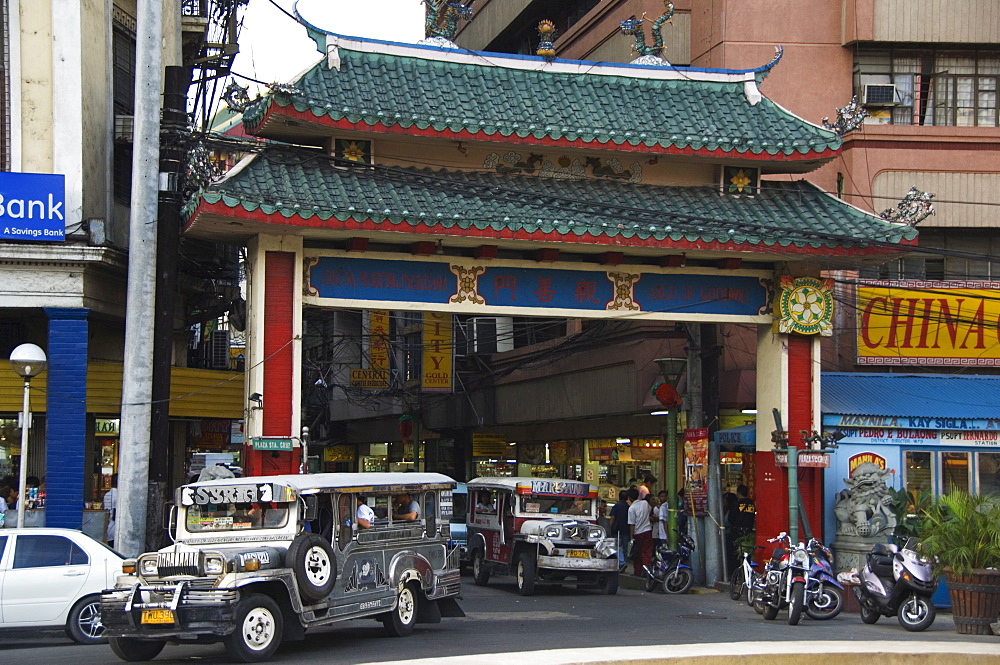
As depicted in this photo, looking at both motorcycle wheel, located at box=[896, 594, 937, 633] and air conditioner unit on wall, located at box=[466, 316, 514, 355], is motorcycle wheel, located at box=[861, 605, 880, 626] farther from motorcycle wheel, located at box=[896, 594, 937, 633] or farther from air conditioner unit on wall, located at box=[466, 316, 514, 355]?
air conditioner unit on wall, located at box=[466, 316, 514, 355]

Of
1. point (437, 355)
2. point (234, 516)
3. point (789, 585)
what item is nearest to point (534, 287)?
point (789, 585)

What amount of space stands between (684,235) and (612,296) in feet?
5.76

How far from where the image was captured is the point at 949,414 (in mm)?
21984

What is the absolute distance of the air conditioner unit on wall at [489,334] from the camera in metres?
36.4

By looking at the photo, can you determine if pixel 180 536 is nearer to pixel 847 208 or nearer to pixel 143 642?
pixel 143 642

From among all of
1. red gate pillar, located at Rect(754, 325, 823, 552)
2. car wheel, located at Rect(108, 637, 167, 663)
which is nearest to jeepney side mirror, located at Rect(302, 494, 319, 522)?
car wheel, located at Rect(108, 637, 167, 663)

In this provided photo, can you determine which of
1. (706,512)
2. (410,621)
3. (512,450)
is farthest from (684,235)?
(512,450)

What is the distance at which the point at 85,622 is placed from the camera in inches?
622

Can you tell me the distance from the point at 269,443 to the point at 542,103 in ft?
25.7

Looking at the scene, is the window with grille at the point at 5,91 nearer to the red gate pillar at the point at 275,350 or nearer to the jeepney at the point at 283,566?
the red gate pillar at the point at 275,350

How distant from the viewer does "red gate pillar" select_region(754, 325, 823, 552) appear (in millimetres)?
21734

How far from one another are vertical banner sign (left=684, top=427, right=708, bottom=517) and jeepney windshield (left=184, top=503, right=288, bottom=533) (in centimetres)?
1035

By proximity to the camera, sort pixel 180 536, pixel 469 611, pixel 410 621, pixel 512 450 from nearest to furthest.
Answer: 1. pixel 180 536
2. pixel 410 621
3. pixel 469 611
4. pixel 512 450

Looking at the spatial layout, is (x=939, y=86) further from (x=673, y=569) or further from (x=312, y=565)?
(x=312, y=565)
